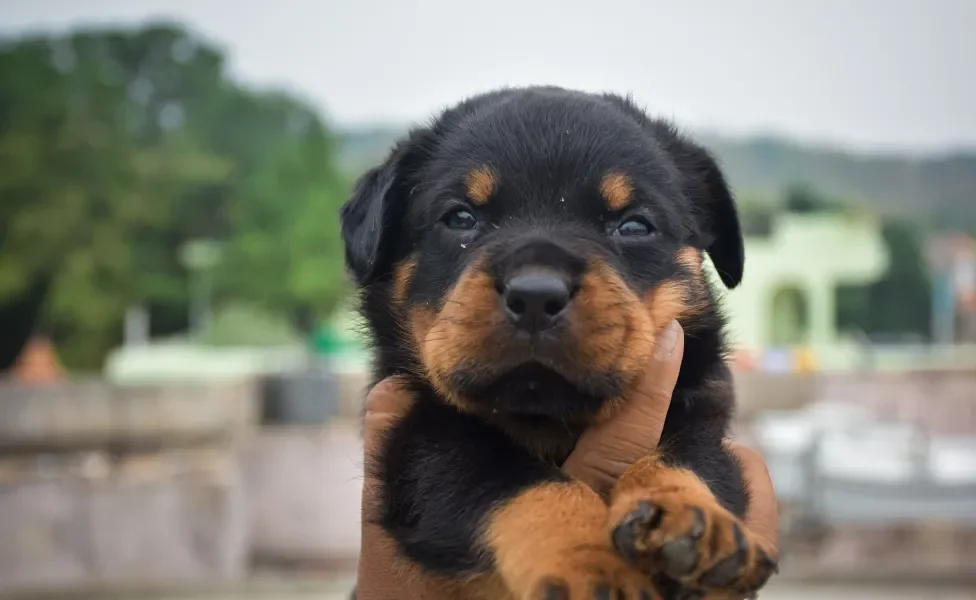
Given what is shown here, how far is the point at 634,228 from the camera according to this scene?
1.37 m

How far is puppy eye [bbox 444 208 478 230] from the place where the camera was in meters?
1.40

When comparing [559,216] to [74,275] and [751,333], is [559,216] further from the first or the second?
[74,275]

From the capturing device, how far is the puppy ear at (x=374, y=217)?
1.51m

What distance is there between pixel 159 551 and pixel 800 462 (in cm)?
401

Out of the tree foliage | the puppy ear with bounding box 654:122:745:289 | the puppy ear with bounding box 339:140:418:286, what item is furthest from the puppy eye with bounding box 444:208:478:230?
the tree foliage

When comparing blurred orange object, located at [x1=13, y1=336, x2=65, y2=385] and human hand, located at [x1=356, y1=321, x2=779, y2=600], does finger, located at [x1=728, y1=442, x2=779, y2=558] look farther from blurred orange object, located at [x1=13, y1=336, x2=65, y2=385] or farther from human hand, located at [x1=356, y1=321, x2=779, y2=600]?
blurred orange object, located at [x1=13, y1=336, x2=65, y2=385]

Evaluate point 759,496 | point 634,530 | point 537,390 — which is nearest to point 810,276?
point 759,496

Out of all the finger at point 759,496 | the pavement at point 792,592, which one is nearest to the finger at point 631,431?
the finger at point 759,496

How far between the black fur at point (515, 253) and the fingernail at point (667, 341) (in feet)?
0.28

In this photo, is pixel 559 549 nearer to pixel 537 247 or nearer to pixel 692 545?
pixel 692 545

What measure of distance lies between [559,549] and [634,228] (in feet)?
1.86

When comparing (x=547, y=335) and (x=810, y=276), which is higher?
(x=547, y=335)

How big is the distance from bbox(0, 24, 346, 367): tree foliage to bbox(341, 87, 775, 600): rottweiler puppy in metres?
4.03

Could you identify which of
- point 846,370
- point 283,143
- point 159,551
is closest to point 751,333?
point 846,370
